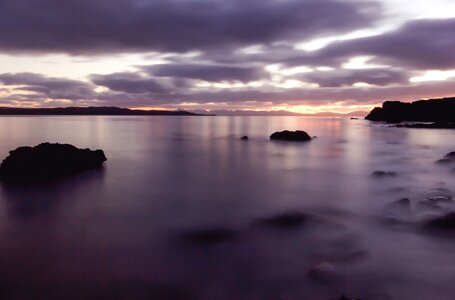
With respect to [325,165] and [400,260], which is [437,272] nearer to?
[400,260]

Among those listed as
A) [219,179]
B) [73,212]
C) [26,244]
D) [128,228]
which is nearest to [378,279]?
[128,228]

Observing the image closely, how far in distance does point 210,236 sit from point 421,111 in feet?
535

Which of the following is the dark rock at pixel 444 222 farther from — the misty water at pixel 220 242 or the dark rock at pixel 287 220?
the dark rock at pixel 287 220

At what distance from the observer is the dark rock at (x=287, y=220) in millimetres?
11981

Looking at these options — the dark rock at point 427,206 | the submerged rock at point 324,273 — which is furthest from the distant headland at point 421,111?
the submerged rock at point 324,273

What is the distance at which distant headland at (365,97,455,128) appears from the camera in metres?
132

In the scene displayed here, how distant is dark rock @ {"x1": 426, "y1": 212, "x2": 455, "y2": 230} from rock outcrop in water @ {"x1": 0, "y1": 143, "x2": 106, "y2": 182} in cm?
1900

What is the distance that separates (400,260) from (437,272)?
33.6 inches

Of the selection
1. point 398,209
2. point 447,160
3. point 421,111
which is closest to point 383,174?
point 447,160

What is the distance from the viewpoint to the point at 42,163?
69.3 ft

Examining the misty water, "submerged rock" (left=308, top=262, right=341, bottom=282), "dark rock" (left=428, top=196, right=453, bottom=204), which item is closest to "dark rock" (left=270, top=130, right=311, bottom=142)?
the misty water

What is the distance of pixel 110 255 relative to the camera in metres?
9.16

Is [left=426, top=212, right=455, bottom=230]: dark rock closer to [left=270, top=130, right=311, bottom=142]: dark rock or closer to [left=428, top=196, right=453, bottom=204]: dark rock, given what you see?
[left=428, top=196, right=453, bottom=204]: dark rock

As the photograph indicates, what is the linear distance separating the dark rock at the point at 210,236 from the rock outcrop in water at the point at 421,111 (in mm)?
Answer: 128073
